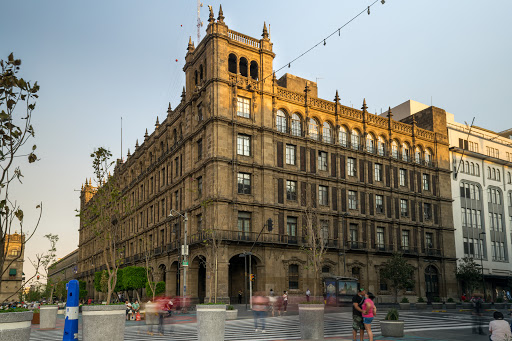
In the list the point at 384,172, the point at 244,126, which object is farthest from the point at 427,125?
the point at 244,126

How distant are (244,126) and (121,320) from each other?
115 feet

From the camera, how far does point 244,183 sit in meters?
46.3

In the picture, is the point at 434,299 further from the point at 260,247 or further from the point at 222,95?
the point at 222,95

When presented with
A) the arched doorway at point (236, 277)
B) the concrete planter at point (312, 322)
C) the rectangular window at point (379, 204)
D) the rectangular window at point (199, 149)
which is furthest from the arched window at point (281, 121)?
the concrete planter at point (312, 322)

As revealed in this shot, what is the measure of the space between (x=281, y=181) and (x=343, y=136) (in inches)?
420

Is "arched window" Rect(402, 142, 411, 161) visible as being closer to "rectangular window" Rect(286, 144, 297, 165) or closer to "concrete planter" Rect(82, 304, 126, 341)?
"rectangular window" Rect(286, 144, 297, 165)

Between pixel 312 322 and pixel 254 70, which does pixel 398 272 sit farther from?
pixel 312 322

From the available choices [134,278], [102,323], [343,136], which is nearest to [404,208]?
[343,136]

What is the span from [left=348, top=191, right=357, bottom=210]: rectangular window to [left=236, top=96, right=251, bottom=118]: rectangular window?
14.7m

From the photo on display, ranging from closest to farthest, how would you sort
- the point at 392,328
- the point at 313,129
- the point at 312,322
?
the point at 312,322 → the point at 392,328 → the point at 313,129

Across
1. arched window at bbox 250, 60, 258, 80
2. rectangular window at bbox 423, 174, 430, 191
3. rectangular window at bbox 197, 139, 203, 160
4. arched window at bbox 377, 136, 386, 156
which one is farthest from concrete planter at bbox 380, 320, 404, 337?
rectangular window at bbox 423, 174, 430, 191

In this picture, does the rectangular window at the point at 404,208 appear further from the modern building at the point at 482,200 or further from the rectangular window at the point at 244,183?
the rectangular window at the point at 244,183

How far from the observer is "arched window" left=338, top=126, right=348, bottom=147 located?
5466cm

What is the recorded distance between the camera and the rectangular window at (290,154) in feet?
164
